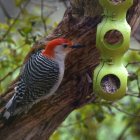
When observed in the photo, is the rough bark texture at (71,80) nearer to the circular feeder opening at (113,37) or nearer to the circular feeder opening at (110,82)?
the circular feeder opening at (113,37)

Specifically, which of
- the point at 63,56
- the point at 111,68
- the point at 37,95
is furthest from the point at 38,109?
the point at 111,68

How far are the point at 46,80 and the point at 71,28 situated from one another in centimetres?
37

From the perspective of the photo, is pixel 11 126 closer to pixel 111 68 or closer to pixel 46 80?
pixel 46 80

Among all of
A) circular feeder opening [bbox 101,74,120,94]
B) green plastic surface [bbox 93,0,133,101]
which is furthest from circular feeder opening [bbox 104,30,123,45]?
circular feeder opening [bbox 101,74,120,94]

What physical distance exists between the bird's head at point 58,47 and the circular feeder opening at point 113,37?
0.64ft

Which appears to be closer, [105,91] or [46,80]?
[105,91]

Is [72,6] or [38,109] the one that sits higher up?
[72,6]

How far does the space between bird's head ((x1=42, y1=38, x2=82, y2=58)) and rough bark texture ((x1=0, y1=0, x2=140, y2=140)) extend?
45mm

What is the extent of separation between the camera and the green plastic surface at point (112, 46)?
Result: 3368mm

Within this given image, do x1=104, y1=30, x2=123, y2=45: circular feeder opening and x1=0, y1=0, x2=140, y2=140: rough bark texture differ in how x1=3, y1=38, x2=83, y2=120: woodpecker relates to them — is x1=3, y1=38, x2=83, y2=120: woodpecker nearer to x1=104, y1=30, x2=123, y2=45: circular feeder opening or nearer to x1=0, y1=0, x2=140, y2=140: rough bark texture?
x1=0, y1=0, x2=140, y2=140: rough bark texture

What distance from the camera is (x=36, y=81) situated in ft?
12.4

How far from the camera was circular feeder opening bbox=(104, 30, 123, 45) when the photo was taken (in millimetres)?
3492

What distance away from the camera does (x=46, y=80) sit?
12.5 feet

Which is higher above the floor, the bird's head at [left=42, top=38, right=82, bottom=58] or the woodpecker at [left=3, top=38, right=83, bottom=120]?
the bird's head at [left=42, top=38, right=82, bottom=58]
